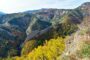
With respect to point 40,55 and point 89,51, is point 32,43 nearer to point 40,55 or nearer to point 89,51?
point 40,55

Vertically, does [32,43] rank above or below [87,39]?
below

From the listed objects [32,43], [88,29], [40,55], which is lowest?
[32,43]

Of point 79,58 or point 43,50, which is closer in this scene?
point 79,58

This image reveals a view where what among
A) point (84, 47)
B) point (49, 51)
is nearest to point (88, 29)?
point (84, 47)

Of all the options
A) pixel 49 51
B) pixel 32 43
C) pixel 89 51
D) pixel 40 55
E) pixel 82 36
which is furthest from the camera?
pixel 32 43

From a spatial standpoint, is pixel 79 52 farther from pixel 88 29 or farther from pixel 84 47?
pixel 88 29

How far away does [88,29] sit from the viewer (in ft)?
75.1

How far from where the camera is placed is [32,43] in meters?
191

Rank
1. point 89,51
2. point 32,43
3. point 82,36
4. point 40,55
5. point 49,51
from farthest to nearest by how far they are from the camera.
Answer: point 32,43, point 40,55, point 49,51, point 82,36, point 89,51

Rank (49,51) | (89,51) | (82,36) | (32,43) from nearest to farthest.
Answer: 1. (89,51)
2. (82,36)
3. (49,51)
4. (32,43)

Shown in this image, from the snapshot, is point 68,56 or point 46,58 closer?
point 68,56

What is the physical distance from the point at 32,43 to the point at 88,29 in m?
169

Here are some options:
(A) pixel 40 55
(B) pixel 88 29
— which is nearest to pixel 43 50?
(A) pixel 40 55

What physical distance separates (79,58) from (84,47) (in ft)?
2.88
